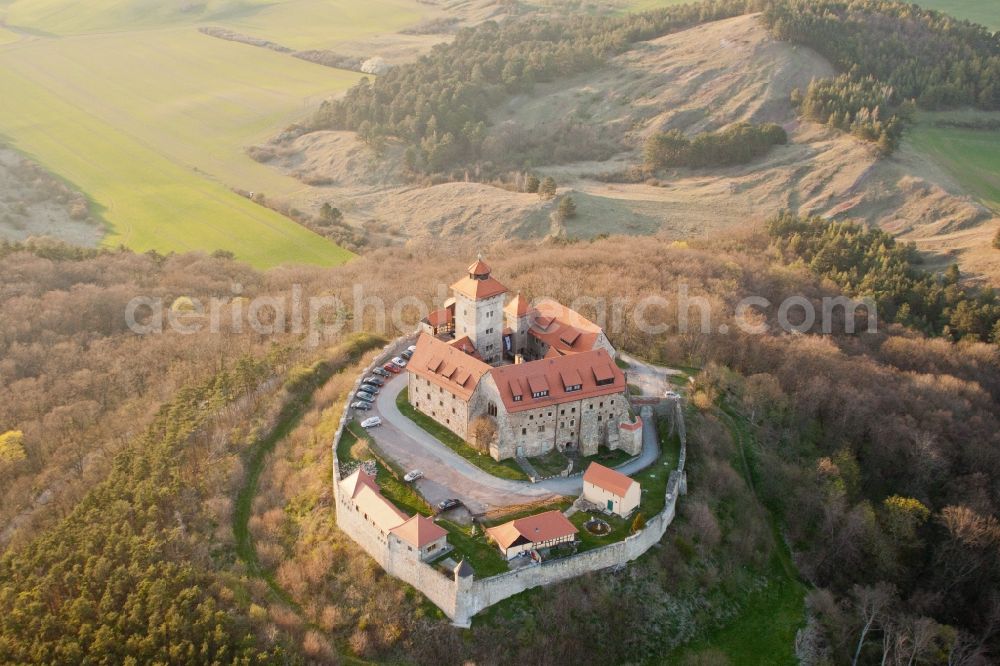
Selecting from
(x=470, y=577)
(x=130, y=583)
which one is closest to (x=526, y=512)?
(x=470, y=577)

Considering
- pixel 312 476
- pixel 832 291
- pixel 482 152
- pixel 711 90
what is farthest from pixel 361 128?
pixel 312 476

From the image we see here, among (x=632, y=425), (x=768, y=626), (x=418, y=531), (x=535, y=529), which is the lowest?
(x=768, y=626)

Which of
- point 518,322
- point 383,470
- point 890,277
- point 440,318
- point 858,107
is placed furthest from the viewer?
point 858,107

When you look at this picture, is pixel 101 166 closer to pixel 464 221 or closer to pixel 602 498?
pixel 464 221

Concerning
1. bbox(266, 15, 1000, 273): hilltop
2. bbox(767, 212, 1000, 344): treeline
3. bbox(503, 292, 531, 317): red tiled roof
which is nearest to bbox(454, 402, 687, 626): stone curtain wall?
bbox(503, 292, 531, 317): red tiled roof

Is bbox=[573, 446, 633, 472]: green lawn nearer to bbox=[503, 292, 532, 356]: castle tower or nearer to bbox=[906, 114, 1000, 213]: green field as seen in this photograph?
bbox=[503, 292, 532, 356]: castle tower

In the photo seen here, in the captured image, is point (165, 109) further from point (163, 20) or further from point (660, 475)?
point (660, 475)
